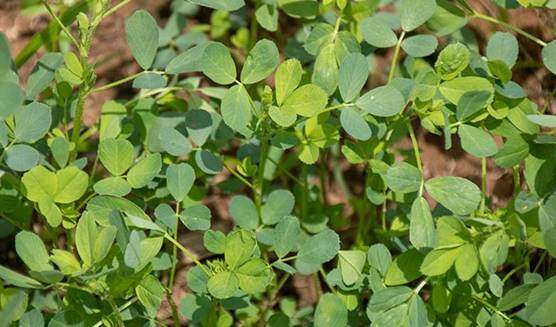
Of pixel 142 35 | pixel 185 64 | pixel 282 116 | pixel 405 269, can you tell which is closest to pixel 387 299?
pixel 405 269

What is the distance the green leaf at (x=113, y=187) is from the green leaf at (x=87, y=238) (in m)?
0.15

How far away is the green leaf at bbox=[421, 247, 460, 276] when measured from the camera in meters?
1.66

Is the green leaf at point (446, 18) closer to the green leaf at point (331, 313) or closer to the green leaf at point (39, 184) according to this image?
the green leaf at point (331, 313)

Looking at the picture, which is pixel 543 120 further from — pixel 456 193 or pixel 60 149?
pixel 60 149

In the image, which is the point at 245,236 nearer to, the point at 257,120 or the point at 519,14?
the point at 257,120

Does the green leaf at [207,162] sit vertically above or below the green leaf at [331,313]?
above

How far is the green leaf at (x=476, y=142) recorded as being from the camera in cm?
175

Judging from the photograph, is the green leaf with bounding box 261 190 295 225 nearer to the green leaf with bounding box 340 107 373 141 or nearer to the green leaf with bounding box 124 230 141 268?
the green leaf with bounding box 340 107 373 141

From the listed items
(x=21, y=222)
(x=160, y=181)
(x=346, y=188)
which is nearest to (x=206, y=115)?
(x=160, y=181)

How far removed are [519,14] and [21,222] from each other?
5.06ft

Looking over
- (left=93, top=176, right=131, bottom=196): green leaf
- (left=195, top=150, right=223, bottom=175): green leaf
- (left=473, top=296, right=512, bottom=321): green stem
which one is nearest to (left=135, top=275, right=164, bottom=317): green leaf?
(left=93, top=176, right=131, bottom=196): green leaf

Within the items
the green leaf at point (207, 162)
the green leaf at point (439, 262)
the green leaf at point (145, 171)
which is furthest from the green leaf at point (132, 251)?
the green leaf at point (439, 262)

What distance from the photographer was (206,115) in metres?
1.87

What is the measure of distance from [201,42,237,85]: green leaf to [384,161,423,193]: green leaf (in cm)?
39
